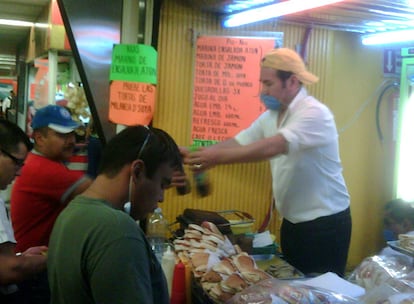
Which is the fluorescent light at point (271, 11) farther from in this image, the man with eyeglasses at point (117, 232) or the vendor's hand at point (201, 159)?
the man with eyeglasses at point (117, 232)


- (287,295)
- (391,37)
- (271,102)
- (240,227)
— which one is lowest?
(240,227)

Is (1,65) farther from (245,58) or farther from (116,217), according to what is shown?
(116,217)

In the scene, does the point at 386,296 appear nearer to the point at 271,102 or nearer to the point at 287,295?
the point at 287,295

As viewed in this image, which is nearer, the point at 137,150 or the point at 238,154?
the point at 137,150

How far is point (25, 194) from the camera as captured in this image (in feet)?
8.53

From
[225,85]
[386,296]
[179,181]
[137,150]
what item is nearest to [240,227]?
[225,85]

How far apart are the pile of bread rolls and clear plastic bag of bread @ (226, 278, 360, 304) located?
106 mm

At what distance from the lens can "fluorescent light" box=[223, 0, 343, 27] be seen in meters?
2.22

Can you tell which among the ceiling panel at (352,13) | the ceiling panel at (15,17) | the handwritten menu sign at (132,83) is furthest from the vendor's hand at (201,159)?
the ceiling panel at (15,17)

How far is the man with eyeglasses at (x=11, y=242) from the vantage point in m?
2.01

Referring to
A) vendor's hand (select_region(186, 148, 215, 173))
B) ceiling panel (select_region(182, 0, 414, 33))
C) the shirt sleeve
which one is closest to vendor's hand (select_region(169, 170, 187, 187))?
vendor's hand (select_region(186, 148, 215, 173))

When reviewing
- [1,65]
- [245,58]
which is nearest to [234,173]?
[245,58]

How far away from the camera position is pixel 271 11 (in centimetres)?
263

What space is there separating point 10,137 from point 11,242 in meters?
0.44
